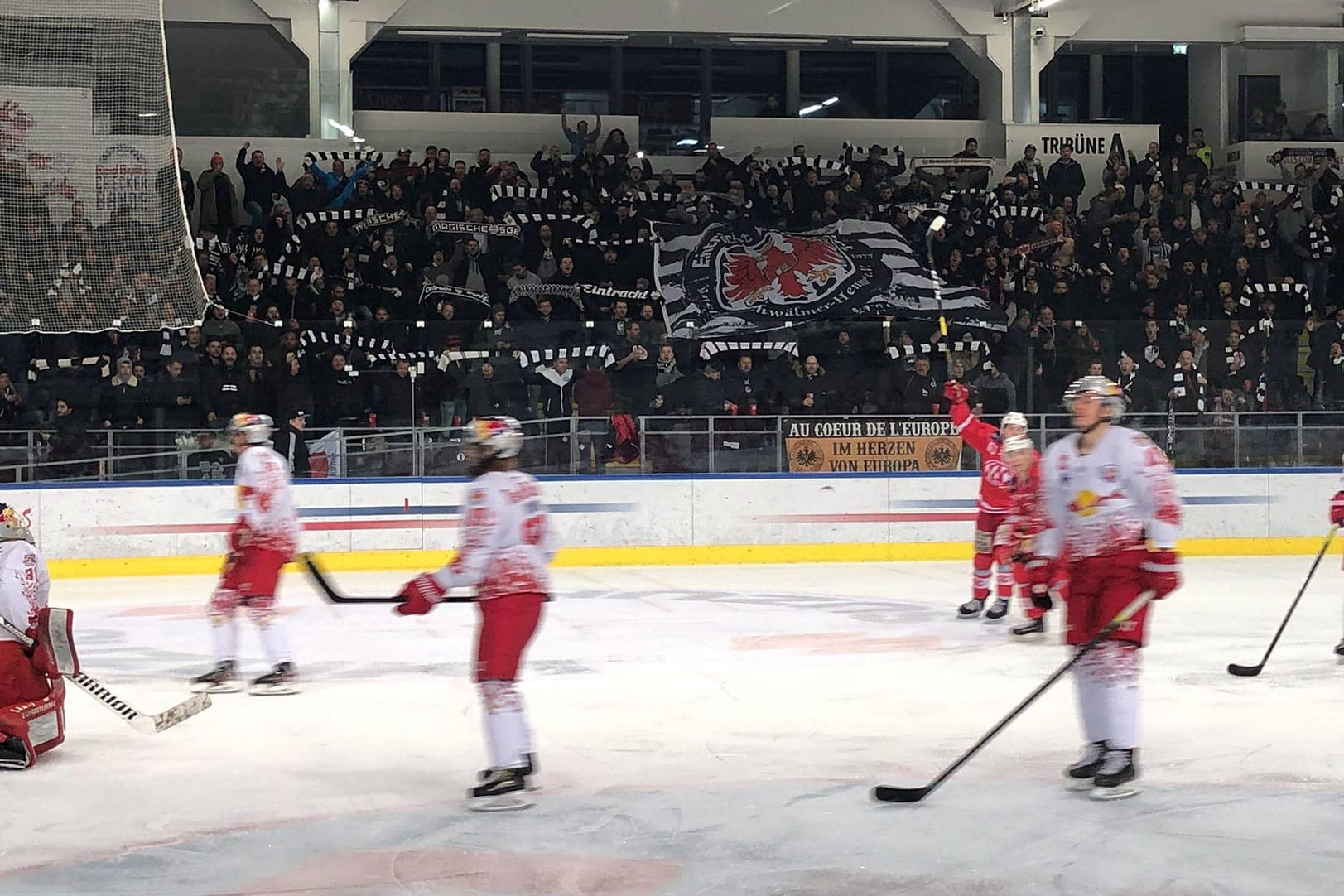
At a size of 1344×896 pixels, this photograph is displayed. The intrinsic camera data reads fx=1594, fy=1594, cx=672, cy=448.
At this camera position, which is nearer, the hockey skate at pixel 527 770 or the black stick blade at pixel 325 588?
the hockey skate at pixel 527 770

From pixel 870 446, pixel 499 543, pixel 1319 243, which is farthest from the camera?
pixel 1319 243

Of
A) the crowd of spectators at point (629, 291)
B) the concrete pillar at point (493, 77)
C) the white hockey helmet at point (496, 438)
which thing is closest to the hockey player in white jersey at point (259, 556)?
the white hockey helmet at point (496, 438)

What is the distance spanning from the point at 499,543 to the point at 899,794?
149cm

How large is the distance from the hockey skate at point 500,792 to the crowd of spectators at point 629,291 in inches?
284

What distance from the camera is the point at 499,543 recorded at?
5121 millimetres

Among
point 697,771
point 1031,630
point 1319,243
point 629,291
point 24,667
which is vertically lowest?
point 1031,630

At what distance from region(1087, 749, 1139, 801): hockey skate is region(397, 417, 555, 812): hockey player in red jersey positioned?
1.82 m

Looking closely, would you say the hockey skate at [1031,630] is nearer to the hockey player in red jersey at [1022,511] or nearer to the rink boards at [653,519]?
the hockey player in red jersey at [1022,511]

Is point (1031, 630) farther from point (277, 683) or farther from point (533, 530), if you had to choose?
point (533, 530)

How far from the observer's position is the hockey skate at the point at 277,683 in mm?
7301

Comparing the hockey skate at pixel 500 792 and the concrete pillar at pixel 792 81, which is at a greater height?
the concrete pillar at pixel 792 81

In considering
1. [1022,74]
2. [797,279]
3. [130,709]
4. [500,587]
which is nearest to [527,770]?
[500,587]

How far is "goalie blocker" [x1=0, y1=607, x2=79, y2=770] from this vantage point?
566 centimetres

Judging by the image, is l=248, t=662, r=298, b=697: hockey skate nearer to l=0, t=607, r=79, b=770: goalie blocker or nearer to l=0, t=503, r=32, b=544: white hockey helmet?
l=0, t=607, r=79, b=770: goalie blocker
